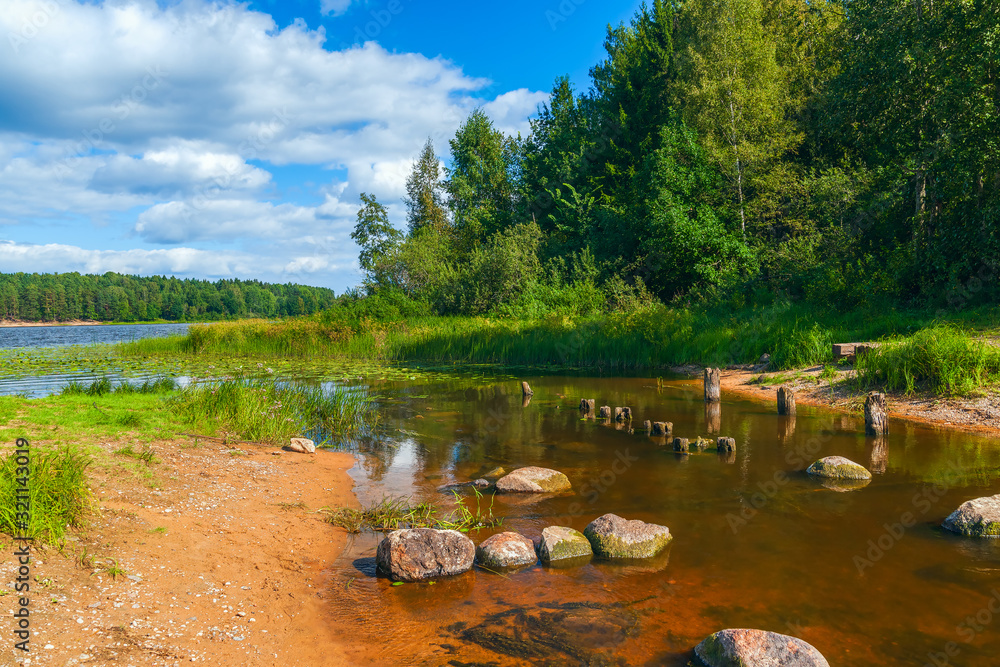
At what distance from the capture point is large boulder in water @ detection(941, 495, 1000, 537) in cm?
600

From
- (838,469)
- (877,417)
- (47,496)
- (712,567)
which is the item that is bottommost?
(712,567)

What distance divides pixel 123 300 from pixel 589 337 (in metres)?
119

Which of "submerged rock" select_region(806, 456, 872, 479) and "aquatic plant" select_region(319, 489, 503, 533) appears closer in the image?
"aquatic plant" select_region(319, 489, 503, 533)

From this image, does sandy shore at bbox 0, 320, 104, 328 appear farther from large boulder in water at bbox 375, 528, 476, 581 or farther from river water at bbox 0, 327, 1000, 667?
large boulder in water at bbox 375, 528, 476, 581

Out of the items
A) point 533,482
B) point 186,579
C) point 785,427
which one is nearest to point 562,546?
point 533,482

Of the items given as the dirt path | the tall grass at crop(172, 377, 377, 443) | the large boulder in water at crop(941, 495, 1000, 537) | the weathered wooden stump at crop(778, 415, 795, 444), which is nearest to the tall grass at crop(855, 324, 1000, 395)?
the dirt path

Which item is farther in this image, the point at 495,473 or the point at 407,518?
the point at 495,473

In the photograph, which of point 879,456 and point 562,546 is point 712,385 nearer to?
point 879,456

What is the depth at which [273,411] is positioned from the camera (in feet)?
35.1

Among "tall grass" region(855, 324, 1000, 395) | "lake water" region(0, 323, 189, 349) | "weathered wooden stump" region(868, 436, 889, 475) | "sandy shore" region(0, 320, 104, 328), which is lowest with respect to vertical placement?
"weathered wooden stump" region(868, 436, 889, 475)

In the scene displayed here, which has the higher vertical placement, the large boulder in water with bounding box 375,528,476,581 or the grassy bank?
the grassy bank

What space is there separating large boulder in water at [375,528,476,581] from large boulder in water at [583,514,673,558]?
1371 mm

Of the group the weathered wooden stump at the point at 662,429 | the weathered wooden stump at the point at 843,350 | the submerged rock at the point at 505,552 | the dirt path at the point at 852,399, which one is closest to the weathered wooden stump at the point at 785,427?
the dirt path at the point at 852,399

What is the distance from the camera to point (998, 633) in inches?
172
